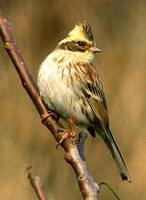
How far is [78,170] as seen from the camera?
2564 millimetres

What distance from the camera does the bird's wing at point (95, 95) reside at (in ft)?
14.6

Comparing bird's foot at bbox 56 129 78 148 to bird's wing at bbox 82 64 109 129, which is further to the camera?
bird's wing at bbox 82 64 109 129

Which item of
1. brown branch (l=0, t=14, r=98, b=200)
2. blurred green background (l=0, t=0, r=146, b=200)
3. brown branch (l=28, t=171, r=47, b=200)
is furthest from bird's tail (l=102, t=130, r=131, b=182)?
blurred green background (l=0, t=0, r=146, b=200)

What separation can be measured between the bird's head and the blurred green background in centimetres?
254

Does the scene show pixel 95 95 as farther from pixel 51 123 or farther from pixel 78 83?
pixel 51 123

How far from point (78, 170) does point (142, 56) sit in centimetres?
513

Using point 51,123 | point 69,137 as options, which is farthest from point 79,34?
point 69,137

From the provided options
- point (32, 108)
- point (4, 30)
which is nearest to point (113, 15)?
point (32, 108)

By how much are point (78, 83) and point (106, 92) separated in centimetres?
306

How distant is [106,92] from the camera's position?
7473 millimetres

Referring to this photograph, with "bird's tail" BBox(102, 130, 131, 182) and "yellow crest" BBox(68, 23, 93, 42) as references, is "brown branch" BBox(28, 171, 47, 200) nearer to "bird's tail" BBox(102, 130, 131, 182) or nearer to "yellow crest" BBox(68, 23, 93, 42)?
"bird's tail" BBox(102, 130, 131, 182)

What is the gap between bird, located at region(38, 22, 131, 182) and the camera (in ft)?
14.0

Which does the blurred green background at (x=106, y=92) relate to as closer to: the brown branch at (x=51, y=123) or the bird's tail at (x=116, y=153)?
the bird's tail at (x=116, y=153)

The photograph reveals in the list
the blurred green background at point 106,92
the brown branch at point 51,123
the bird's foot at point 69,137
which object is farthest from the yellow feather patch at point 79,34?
the blurred green background at point 106,92
